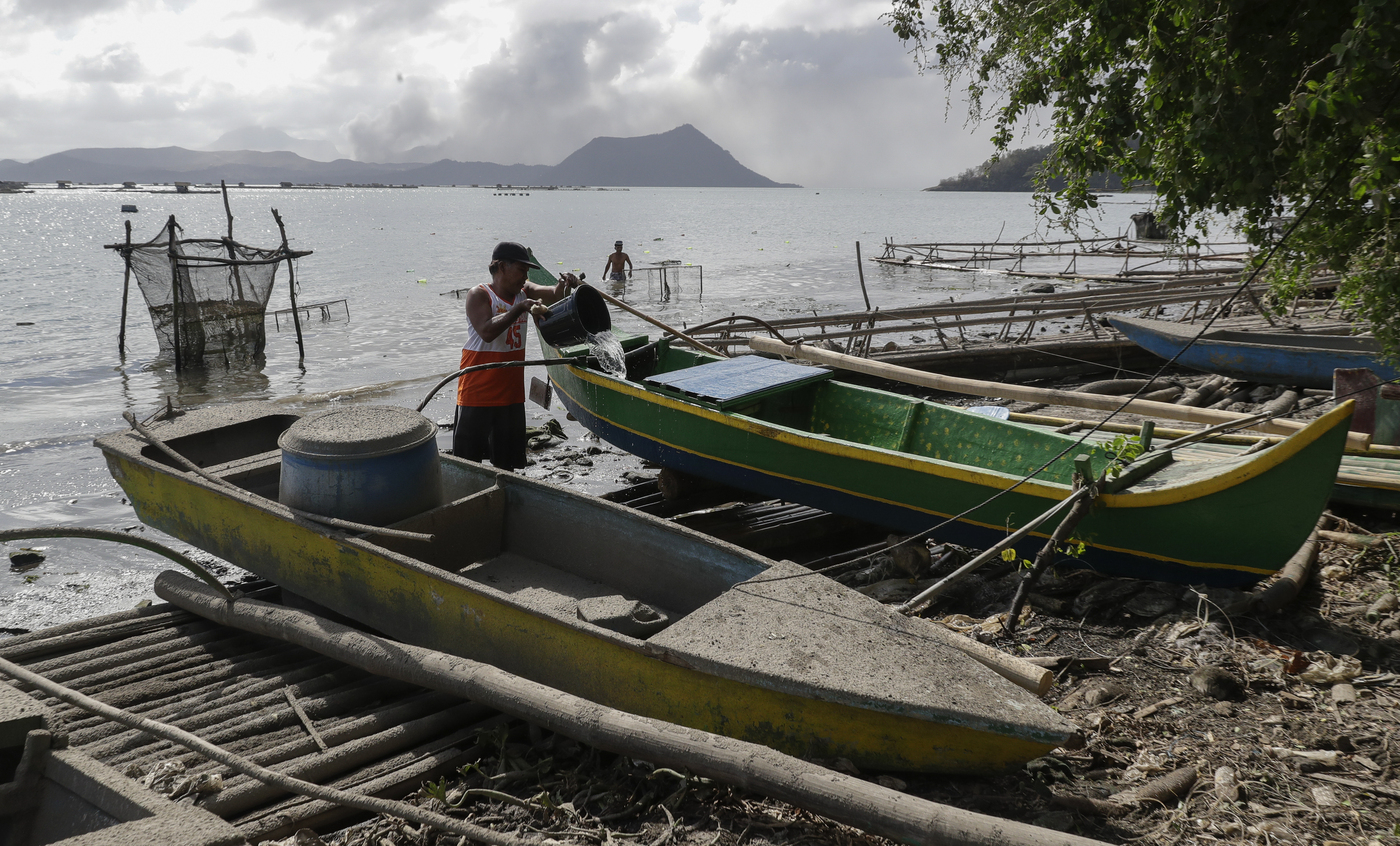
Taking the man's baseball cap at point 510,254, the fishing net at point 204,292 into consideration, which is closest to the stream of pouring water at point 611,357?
the man's baseball cap at point 510,254

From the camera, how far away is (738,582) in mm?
4301

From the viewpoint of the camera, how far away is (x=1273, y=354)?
9633 mm

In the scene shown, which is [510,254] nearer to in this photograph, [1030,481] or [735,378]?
[735,378]

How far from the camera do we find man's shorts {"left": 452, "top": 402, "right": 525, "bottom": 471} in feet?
21.1

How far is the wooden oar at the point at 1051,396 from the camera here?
629 centimetres

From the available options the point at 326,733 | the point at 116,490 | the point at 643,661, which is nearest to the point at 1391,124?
the point at 643,661

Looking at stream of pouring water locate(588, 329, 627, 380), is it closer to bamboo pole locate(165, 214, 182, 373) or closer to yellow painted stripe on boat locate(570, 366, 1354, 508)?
yellow painted stripe on boat locate(570, 366, 1354, 508)

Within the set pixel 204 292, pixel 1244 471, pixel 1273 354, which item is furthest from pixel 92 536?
pixel 204 292

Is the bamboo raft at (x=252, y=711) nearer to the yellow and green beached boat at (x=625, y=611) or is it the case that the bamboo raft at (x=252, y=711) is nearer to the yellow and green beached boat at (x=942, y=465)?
the yellow and green beached boat at (x=625, y=611)

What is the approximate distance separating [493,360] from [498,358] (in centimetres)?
6

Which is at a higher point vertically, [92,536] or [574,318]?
[574,318]

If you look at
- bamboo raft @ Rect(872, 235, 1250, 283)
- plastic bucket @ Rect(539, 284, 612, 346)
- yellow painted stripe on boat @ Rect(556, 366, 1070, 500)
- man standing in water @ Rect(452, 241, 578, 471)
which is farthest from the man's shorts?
bamboo raft @ Rect(872, 235, 1250, 283)

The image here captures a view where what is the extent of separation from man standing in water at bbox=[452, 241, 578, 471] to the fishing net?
9.67m

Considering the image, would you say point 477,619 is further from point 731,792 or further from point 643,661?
point 731,792
